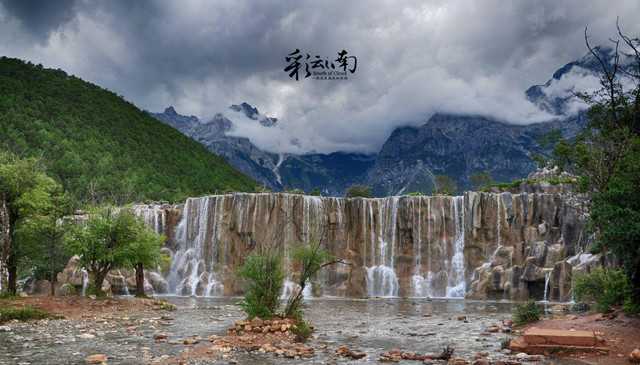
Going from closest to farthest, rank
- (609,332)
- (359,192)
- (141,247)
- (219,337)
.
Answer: (609,332), (219,337), (141,247), (359,192)

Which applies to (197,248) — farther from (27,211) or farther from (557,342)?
(557,342)

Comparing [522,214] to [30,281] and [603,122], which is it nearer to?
[603,122]

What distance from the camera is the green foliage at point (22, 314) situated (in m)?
26.3

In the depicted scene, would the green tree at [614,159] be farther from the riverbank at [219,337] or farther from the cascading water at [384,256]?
the cascading water at [384,256]

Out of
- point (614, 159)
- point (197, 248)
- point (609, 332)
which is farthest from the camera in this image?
point (197, 248)

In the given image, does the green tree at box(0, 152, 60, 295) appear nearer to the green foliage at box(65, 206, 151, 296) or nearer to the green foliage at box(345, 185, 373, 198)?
the green foliage at box(65, 206, 151, 296)

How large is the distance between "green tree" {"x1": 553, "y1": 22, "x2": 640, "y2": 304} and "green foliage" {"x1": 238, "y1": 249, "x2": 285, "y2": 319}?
13.6 metres

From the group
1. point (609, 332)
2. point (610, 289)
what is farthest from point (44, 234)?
point (610, 289)

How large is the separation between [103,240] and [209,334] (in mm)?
15788

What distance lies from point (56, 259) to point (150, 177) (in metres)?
67.8

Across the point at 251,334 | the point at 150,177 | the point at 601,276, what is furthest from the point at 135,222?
the point at 150,177

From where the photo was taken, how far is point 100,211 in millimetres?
37844

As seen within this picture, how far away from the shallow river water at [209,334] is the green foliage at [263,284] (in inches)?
88.7

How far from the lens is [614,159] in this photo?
1162 inches
